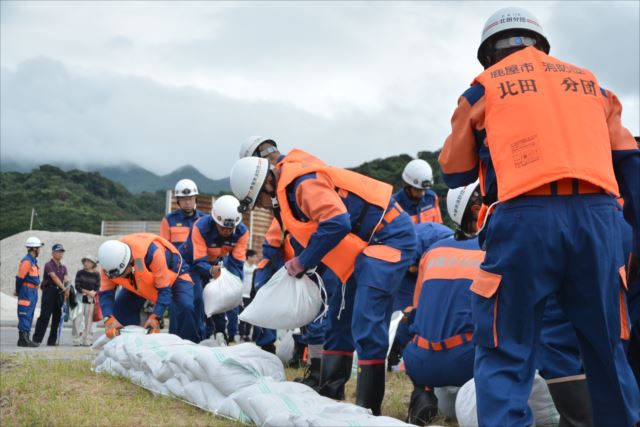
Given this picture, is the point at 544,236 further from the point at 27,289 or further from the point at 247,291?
the point at 247,291

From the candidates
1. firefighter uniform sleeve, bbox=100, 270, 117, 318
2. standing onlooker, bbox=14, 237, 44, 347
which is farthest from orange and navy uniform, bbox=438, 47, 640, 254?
standing onlooker, bbox=14, 237, 44, 347

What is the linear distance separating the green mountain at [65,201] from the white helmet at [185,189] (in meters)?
35.7

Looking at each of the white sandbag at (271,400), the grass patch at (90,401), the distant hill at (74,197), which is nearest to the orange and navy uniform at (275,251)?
the grass patch at (90,401)

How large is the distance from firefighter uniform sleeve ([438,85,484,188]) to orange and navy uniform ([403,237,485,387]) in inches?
58.2

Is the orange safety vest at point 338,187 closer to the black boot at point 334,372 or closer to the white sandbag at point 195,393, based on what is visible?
the black boot at point 334,372

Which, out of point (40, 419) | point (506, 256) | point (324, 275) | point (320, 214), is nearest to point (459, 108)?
point (506, 256)

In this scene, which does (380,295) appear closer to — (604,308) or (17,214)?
(604,308)

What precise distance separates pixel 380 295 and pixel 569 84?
7.65 ft

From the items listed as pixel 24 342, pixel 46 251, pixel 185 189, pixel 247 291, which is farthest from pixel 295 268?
pixel 46 251

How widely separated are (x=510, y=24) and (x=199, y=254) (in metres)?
6.80

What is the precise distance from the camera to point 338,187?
5383mm

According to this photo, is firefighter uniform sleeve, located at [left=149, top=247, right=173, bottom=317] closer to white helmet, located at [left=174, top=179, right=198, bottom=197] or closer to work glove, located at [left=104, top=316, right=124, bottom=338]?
work glove, located at [left=104, top=316, right=124, bottom=338]

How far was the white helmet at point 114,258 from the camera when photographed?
7.43 meters

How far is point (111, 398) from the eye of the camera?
549 cm
